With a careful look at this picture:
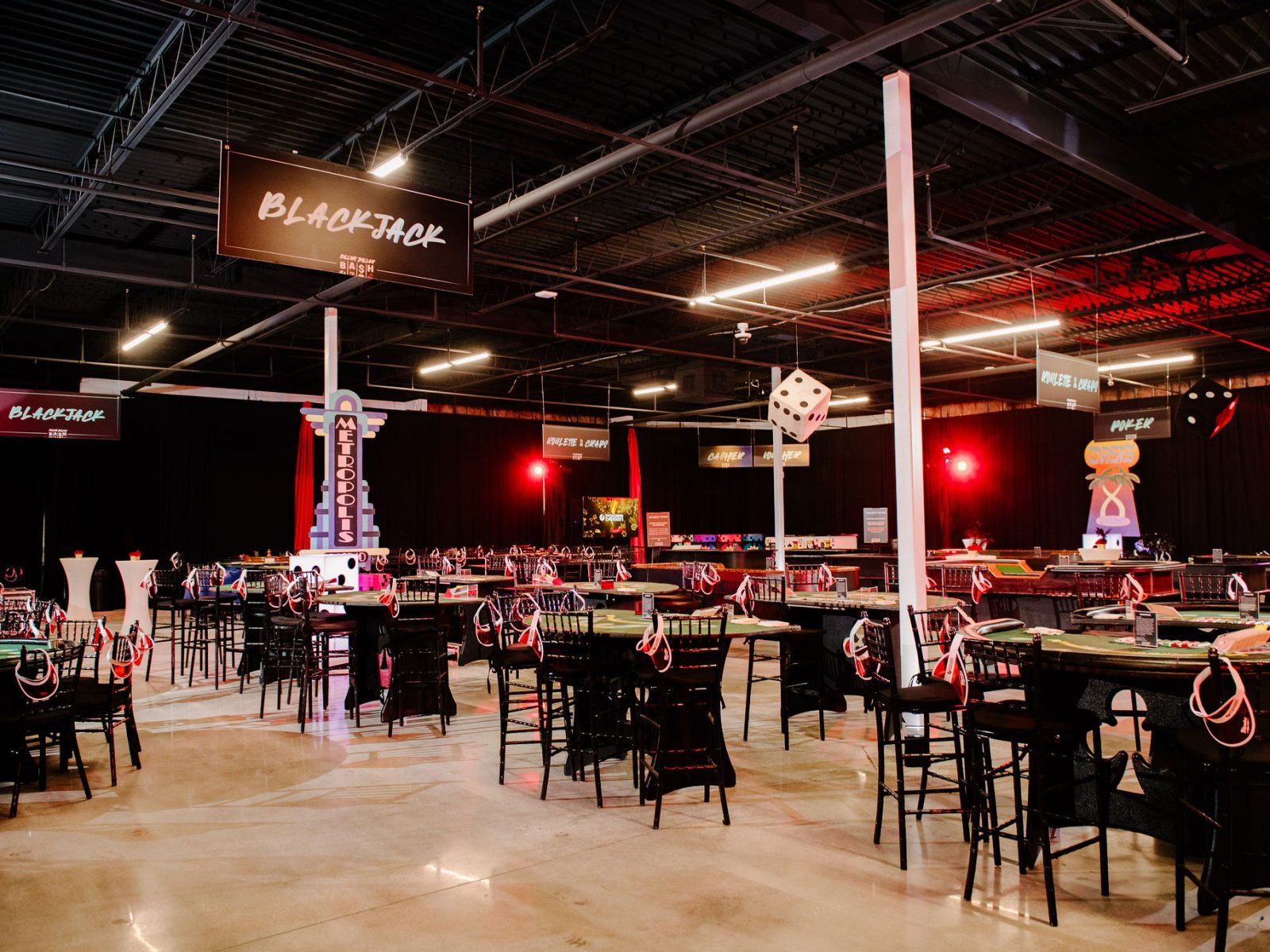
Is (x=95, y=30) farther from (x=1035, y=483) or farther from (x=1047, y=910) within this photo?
(x=1035, y=483)

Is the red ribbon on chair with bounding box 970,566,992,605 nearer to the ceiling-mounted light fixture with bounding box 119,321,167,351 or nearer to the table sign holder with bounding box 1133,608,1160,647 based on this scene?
the table sign holder with bounding box 1133,608,1160,647

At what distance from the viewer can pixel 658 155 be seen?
26.8 ft

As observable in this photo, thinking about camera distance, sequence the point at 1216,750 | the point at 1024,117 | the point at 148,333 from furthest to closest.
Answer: the point at 148,333 < the point at 1024,117 < the point at 1216,750

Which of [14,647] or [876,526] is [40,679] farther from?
[876,526]

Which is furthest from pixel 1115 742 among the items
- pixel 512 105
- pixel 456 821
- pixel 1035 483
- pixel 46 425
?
pixel 1035 483

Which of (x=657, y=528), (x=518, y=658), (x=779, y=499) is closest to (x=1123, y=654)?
(x=518, y=658)

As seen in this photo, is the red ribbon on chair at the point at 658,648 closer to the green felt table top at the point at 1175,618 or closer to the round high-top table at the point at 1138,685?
the round high-top table at the point at 1138,685

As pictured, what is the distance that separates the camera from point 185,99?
7.24 metres

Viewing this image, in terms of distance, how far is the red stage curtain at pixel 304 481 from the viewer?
18219 mm

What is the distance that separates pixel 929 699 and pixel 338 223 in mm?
3684

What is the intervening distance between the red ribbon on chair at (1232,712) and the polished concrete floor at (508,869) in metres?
0.71

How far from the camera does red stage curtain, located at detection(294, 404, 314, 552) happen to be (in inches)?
717

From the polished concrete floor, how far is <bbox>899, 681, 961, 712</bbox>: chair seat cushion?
2.05 feet

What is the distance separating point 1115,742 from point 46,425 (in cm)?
1331
